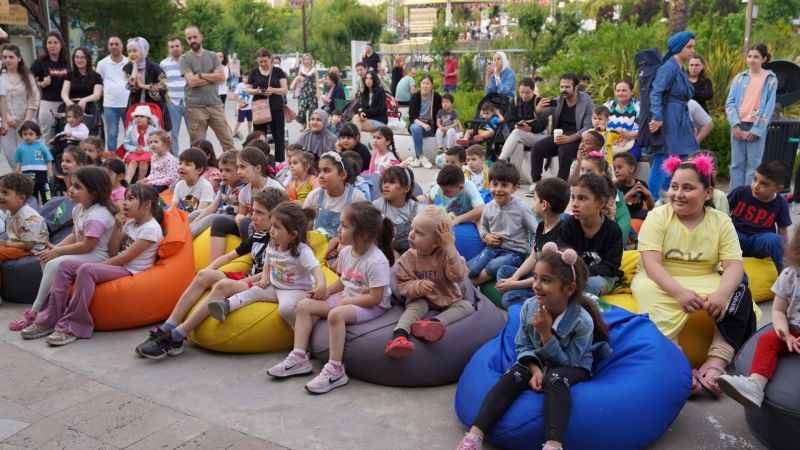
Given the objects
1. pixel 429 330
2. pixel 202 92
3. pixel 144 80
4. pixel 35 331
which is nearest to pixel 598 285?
pixel 429 330

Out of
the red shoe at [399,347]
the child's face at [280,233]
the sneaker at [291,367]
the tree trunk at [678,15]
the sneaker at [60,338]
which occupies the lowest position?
the sneaker at [60,338]

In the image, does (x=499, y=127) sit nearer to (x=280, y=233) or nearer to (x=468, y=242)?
(x=468, y=242)

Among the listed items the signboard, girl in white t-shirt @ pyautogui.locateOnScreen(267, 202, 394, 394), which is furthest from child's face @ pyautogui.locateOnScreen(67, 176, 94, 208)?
the signboard

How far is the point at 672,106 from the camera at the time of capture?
28.4ft

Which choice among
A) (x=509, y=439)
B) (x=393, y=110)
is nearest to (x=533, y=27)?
(x=393, y=110)

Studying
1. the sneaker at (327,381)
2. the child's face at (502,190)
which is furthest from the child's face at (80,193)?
the child's face at (502,190)

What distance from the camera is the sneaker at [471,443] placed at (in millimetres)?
3779

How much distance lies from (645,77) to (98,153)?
6.25m

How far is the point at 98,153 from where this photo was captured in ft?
28.6

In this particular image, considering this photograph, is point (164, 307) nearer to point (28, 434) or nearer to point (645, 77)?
point (28, 434)

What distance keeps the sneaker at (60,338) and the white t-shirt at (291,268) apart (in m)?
1.55

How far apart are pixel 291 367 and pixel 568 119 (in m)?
6.59

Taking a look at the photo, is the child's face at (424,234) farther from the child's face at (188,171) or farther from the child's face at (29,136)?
the child's face at (29,136)

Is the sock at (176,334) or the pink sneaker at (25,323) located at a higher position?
the sock at (176,334)
